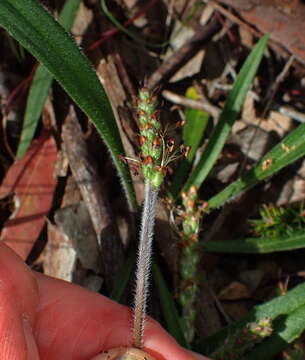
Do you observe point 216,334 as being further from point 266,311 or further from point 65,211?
point 65,211

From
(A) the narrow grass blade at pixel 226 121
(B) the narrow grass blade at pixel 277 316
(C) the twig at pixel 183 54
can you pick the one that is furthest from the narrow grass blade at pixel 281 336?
(C) the twig at pixel 183 54

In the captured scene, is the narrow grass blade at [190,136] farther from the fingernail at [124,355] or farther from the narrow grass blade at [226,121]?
the fingernail at [124,355]

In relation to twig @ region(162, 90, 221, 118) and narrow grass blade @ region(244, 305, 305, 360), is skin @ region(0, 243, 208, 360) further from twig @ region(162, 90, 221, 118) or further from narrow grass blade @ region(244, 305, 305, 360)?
twig @ region(162, 90, 221, 118)

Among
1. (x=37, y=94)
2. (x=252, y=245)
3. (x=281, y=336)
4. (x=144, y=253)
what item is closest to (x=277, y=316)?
(x=281, y=336)

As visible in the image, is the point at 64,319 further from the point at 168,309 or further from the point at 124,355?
the point at 168,309

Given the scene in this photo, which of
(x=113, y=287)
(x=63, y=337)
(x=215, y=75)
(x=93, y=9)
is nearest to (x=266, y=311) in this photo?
(x=113, y=287)

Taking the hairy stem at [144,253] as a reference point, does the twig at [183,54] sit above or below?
above
